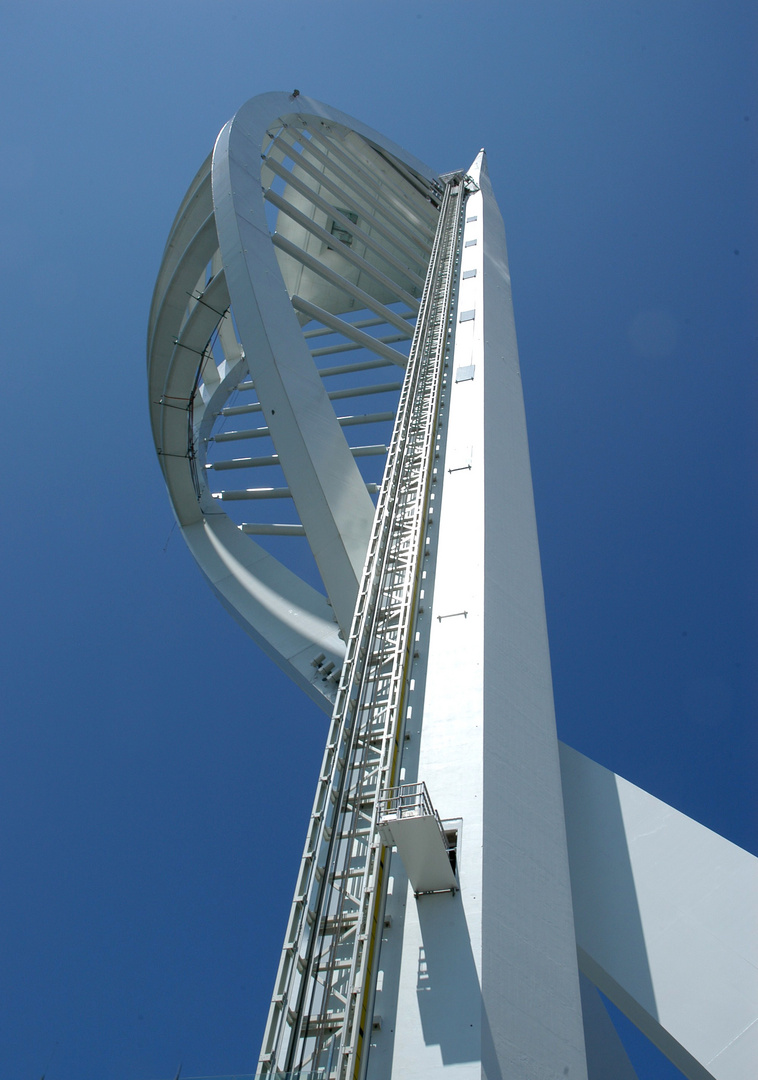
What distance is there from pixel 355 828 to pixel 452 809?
2.51 feet

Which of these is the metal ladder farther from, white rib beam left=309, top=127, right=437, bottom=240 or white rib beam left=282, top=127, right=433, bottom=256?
white rib beam left=309, top=127, right=437, bottom=240

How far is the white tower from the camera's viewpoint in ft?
13.9

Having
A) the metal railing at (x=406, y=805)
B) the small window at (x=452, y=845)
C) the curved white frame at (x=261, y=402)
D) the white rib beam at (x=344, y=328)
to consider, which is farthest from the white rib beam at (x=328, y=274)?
the small window at (x=452, y=845)

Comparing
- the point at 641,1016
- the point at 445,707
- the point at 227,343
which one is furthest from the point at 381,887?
the point at 227,343

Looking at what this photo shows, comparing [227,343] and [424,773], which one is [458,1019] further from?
[227,343]

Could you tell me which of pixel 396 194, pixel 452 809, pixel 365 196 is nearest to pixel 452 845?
pixel 452 809

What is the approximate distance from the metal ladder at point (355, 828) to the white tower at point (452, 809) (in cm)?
2

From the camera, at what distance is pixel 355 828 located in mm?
5270

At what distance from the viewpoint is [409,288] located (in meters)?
20.8

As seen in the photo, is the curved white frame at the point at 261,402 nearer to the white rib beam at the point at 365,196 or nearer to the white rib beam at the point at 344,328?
the white rib beam at the point at 365,196

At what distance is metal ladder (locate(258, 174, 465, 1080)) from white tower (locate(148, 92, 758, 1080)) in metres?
0.02

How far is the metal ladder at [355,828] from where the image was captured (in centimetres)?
418

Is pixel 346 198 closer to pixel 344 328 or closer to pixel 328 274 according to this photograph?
pixel 328 274

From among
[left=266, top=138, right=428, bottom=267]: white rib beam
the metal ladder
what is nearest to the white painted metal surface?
the metal ladder
